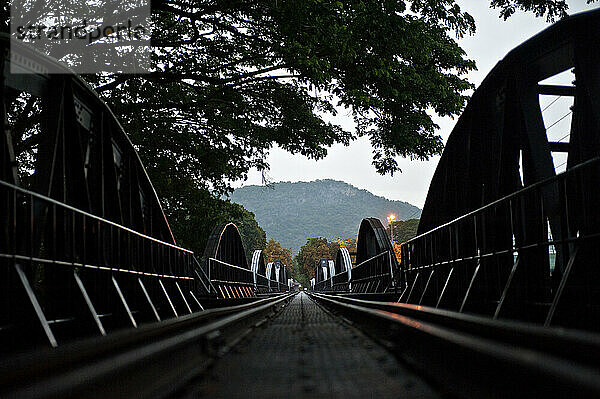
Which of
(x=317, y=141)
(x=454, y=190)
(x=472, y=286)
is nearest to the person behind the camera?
(x=472, y=286)

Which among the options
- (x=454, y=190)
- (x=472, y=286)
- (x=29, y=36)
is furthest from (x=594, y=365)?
(x=29, y=36)

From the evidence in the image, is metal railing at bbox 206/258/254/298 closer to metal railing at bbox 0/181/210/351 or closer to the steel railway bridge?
the steel railway bridge

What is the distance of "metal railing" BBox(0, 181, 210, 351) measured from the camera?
14.1ft

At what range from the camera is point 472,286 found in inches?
278

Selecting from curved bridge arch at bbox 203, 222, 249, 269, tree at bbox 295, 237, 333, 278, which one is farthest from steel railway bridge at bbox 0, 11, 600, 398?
tree at bbox 295, 237, 333, 278

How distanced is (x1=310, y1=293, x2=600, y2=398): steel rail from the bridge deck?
169mm

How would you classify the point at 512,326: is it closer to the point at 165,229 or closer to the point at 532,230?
the point at 532,230

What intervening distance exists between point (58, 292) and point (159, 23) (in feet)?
30.4

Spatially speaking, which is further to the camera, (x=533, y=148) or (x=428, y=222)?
(x=428, y=222)

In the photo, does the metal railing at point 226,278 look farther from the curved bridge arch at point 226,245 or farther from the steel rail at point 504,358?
the steel rail at point 504,358

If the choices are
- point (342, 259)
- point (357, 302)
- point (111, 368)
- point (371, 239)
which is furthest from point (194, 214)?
point (111, 368)

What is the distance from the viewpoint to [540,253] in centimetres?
566

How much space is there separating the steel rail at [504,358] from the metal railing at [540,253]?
3.82 ft

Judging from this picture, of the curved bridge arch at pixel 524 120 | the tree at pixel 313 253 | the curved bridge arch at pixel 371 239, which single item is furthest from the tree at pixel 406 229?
the curved bridge arch at pixel 524 120
